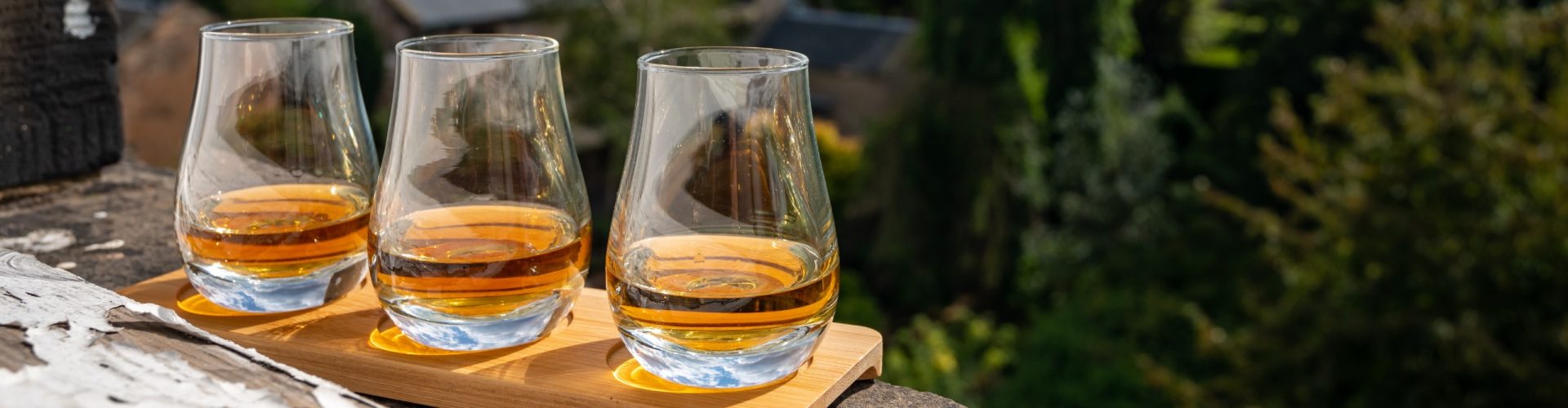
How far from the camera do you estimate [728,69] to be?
91cm

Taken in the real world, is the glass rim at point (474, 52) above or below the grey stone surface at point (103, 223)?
above

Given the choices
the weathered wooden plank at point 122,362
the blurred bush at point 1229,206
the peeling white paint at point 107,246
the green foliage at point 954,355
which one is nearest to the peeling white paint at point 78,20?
the peeling white paint at point 107,246

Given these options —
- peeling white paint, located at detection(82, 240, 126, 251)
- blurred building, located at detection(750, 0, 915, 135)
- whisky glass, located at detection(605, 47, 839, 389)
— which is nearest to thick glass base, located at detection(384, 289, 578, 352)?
whisky glass, located at detection(605, 47, 839, 389)

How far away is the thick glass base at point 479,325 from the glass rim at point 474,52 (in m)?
0.19

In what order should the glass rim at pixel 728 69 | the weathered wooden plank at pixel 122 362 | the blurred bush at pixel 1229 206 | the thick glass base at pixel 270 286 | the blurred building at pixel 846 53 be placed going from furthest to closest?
the blurred building at pixel 846 53, the blurred bush at pixel 1229 206, the thick glass base at pixel 270 286, the glass rim at pixel 728 69, the weathered wooden plank at pixel 122 362

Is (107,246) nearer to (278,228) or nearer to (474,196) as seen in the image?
(278,228)

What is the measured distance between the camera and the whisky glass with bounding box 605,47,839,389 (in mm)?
925

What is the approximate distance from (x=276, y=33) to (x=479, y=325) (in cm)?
33

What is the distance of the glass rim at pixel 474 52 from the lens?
99 cm

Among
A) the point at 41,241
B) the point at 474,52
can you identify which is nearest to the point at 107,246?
the point at 41,241

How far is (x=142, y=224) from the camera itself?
1670 mm

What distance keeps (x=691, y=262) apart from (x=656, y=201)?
5cm

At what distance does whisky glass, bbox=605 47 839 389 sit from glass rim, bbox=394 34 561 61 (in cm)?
11

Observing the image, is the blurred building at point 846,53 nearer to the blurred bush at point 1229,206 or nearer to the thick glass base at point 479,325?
the blurred bush at point 1229,206
